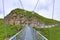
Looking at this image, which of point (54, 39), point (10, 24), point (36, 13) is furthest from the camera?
point (36, 13)

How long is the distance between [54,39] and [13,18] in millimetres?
23504

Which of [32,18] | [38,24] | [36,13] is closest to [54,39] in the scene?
[38,24]

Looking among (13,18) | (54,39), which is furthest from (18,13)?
(54,39)

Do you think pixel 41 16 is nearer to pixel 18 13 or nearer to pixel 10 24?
pixel 18 13

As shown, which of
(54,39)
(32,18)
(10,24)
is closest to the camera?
(54,39)

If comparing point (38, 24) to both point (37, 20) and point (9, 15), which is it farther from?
point (9, 15)

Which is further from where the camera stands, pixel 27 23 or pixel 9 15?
pixel 9 15

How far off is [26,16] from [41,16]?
14.3ft

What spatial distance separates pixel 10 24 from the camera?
47375 mm

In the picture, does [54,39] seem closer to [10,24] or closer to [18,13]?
[10,24]

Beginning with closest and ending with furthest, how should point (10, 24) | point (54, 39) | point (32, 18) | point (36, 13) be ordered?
point (54, 39)
point (10, 24)
point (32, 18)
point (36, 13)

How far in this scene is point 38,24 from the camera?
4753 centimetres

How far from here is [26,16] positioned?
51219 mm

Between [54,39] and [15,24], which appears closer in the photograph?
[54,39]
